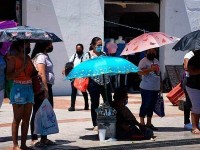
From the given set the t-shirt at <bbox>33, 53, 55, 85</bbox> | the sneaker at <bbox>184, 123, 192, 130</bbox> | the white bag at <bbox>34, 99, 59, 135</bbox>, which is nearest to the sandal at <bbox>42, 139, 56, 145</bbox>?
the white bag at <bbox>34, 99, 59, 135</bbox>

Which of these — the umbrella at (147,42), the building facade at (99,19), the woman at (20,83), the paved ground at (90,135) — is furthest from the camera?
the building facade at (99,19)

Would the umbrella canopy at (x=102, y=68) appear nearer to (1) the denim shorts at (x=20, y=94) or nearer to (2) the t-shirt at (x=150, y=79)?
(1) the denim shorts at (x=20, y=94)

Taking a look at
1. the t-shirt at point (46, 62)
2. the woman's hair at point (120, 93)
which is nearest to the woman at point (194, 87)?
the woman's hair at point (120, 93)

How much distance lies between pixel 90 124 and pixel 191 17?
1080cm

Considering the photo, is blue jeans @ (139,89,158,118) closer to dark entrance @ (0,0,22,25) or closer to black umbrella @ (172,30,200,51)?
black umbrella @ (172,30,200,51)

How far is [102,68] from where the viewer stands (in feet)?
32.0

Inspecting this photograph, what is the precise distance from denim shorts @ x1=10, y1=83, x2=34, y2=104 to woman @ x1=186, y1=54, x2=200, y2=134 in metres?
3.32

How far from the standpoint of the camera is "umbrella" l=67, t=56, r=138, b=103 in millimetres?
9695

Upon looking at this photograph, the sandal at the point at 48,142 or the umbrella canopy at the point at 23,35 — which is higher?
the umbrella canopy at the point at 23,35

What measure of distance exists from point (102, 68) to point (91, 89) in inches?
59.1

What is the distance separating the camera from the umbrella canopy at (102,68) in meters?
9.70

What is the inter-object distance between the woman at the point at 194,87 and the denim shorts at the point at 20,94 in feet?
10.9

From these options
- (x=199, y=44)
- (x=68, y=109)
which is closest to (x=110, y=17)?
(x=68, y=109)

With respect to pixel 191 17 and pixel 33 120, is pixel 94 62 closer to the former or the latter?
pixel 33 120
